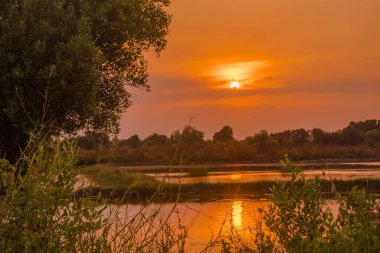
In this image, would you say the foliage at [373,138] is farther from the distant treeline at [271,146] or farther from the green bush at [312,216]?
the green bush at [312,216]

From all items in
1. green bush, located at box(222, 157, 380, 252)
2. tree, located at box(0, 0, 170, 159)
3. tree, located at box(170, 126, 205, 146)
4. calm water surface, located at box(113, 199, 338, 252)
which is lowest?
calm water surface, located at box(113, 199, 338, 252)

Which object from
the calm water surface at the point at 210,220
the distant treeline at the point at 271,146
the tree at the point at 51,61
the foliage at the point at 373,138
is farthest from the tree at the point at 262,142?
the tree at the point at 51,61

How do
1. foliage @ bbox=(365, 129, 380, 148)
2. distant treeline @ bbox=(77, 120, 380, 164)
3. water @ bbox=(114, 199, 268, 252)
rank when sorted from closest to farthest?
water @ bbox=(114, 199, 268, 252), distant treeline @ bbox=(77, 120, 380, 164), foliage @ bbox=(365, 129, 380, 148)

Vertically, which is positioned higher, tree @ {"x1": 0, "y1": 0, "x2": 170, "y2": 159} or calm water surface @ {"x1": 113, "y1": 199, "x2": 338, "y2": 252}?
tree @ {"x1": 0, "y1": 0, "x2": 170, "y2": 159}

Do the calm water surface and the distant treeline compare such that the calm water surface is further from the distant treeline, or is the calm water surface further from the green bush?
the distant treeline

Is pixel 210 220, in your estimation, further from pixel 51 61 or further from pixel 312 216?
pixel 312 216

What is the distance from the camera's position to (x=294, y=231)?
30.7 ft

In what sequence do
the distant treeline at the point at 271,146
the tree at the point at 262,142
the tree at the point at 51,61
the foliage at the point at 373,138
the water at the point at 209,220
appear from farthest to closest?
the foliage at the point at 373,138 < the tree at the point at 262,142 < the distant treeline at the point at 271,146 < the tree at the point at 51,61 < the water at the point at 209,220

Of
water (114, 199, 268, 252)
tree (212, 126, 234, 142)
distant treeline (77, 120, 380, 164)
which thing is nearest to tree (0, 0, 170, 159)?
water (114, 199, 268, 252)

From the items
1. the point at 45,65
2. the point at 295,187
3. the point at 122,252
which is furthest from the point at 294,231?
the point at 45,65

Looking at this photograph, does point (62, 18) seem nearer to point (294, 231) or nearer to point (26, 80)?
point (26, 80)

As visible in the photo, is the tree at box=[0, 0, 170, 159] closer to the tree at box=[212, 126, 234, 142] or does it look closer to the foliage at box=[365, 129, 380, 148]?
the tree at box=[212, 126, 234, 142]

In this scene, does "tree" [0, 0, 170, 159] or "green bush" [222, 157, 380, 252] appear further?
"tree" [0, 0, 170, 159]

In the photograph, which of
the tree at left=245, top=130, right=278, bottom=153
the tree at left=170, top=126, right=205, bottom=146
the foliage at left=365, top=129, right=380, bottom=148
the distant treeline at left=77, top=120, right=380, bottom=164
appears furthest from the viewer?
the foliage at left=365, top=129, right=380, bottom=148
